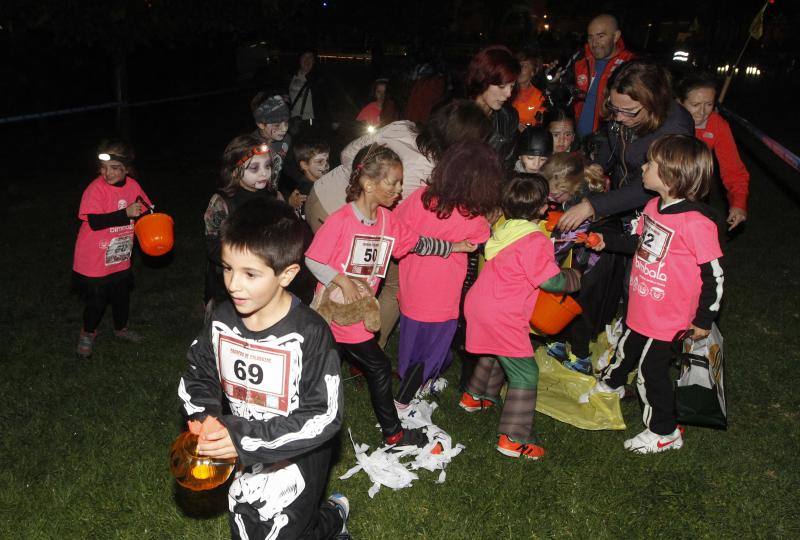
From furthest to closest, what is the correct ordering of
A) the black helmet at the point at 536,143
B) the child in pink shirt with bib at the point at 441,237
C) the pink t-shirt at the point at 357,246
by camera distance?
the black helmet at the point at 536,143, the child in pink shirt with bib at the point at 441,237, the pink t-shirt at the point at 357,246

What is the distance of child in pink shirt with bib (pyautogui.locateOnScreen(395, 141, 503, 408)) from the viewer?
13.4ft

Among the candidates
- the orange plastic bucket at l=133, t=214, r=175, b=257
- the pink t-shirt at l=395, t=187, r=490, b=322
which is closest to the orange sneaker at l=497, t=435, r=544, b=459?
the pink t-shirt at l=395, t=187, r=490, b=322

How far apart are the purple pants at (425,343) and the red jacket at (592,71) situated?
2989mm

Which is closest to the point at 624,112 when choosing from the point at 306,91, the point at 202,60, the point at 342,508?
the point at 342,508

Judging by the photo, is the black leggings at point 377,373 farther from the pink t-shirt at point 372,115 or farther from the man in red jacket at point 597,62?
the pink t-shirt at point 372,115

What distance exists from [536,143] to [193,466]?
379 cm

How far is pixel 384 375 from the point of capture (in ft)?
13.3

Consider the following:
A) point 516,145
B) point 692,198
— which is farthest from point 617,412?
point 516,145

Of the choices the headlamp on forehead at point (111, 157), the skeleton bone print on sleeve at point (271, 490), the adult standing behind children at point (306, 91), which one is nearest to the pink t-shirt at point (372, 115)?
the adult standing behind children at point (306, 91)

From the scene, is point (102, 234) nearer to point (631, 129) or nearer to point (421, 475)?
point (421, 475)

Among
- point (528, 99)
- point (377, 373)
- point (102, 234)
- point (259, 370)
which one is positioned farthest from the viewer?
point (528, 99)

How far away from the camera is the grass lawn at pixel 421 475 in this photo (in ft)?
12.3

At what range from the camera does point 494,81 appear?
4.92 m

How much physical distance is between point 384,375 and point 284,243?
5.41 feet
